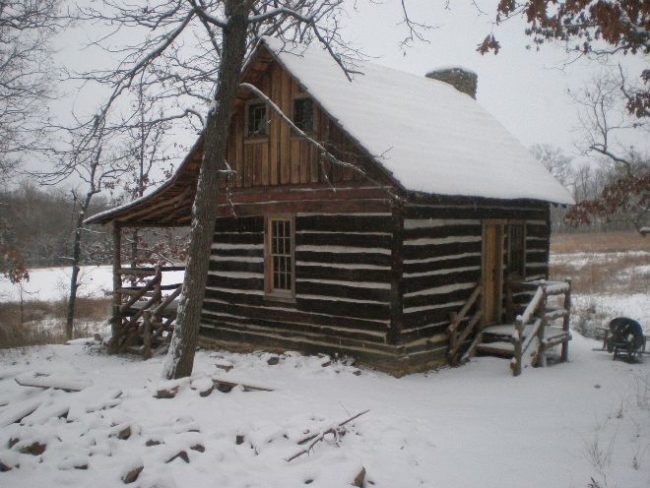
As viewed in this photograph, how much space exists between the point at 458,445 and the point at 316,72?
7.78m

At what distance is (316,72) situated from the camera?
11.1m

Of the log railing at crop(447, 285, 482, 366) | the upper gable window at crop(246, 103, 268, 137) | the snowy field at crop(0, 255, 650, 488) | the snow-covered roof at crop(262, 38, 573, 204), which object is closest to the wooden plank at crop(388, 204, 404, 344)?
the snow-covered roof at crop(262, 38, 573, 204)

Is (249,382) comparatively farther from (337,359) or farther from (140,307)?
(140,307)

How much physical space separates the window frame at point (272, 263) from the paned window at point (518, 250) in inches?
215

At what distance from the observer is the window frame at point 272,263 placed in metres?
11.0

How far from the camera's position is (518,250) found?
13.2 meters

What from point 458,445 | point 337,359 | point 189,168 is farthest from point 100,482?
point 189,168

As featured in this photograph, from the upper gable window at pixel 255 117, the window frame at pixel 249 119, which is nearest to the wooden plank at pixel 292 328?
the window frame at pixel 249 119

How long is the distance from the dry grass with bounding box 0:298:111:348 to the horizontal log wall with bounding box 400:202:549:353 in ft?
37.7

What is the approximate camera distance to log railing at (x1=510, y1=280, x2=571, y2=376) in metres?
9.70

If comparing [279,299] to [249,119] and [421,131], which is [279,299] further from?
[421,131]

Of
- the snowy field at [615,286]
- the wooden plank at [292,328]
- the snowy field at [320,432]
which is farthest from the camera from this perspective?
the snowy field at [615,286]

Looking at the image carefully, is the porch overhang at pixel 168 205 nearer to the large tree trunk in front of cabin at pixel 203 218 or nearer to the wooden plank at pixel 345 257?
the wooden plank at pixel 345 257

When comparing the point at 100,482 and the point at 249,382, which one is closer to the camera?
the point at 100,482
